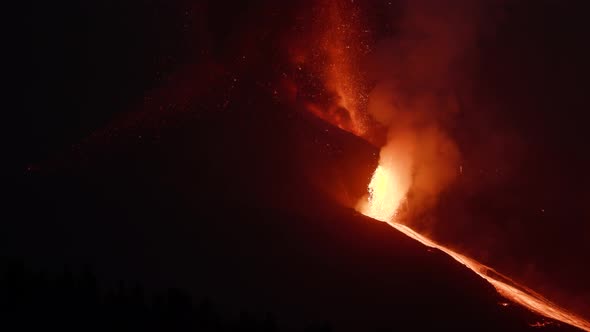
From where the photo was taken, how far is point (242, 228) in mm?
10312

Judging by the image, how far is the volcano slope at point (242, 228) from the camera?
8.78 m

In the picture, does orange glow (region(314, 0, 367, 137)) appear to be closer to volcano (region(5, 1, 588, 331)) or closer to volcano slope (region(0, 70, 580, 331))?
volcano (region(5, 1, 588, 331))

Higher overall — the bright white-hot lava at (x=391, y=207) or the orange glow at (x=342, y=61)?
the orange glow at (x=342, y=61)

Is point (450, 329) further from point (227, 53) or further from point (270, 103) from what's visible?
point (227, 53)

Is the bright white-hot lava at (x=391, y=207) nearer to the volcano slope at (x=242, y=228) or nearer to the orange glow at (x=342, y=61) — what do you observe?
the volcano slope at (x=242, y=228)

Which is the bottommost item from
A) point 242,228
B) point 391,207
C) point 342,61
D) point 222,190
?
point 242,228

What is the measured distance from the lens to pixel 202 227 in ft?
33.9

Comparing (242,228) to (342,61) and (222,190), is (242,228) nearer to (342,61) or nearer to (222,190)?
(222,190)

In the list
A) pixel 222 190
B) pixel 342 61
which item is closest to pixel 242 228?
pixel 222 190

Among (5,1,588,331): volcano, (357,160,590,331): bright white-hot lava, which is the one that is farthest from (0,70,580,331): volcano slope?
(357,160,590,331): bright white-hot lava

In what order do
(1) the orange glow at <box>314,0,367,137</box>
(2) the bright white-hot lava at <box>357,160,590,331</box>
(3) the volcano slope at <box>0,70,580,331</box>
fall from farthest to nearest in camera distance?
(1) the orange glow at <box>314,0,367,137</box>, (2) the bright white-hot lava at <box>357,160,590,331</box>, (3) the volcano slope at <box>0,70,580,331</box>

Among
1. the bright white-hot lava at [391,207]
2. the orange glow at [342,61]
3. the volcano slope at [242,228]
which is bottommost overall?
the volcano slope at [242,228]

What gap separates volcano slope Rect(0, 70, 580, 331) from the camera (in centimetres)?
878

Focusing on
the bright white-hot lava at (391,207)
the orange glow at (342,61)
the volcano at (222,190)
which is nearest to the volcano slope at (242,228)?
the volcano at (222,190)
